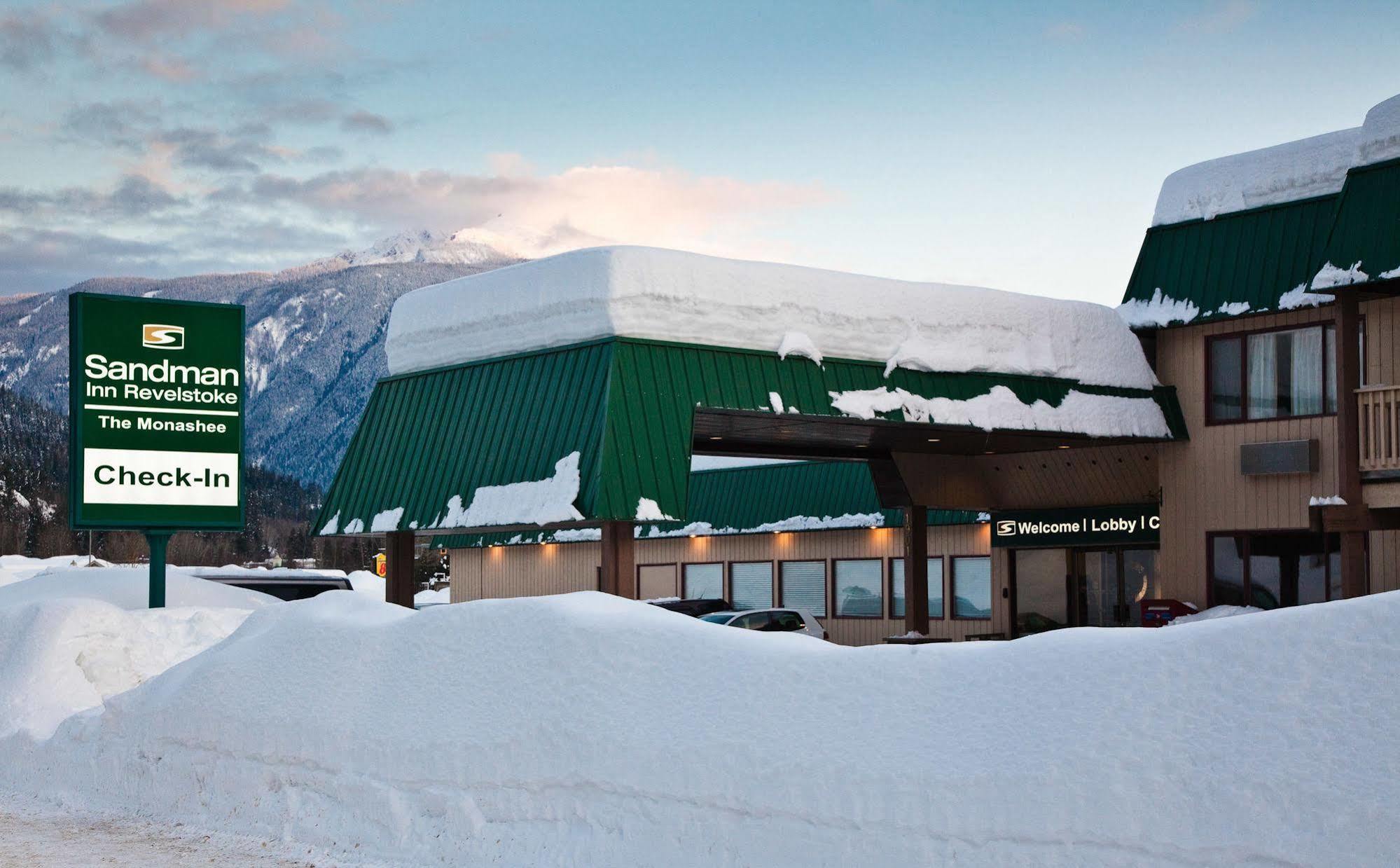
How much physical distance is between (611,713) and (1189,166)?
759 inches

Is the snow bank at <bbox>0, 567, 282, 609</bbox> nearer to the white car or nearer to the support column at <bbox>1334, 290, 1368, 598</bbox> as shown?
the white car

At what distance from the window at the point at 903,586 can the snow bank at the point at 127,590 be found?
1642 centimetres

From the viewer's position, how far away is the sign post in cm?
2184

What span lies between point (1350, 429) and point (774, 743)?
1436 cm

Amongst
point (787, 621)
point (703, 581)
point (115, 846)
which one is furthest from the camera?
point (703, 581)

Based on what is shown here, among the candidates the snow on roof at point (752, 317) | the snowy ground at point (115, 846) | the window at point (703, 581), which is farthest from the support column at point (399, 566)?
the window at point (703, 581)

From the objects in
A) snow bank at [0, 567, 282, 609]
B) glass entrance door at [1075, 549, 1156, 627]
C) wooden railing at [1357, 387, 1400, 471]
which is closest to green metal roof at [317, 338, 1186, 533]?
snow bank at [0, 567, 282, 609]

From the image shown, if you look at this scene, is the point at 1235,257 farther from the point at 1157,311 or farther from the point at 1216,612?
the point at 1216,612

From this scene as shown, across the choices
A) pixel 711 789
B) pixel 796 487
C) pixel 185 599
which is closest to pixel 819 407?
pixel 185 599

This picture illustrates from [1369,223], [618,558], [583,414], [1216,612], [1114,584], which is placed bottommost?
[1216,612]

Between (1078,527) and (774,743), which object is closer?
(774,743)

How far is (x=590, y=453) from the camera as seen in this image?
20.2m

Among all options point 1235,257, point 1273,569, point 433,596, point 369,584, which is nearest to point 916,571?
point 1273,569

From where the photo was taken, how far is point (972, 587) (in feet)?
114
